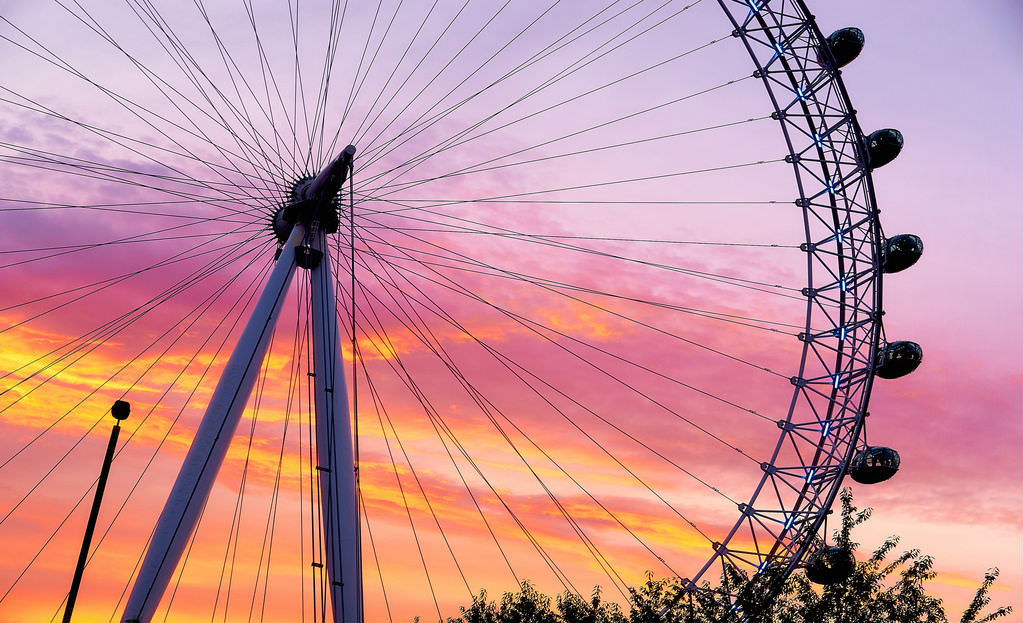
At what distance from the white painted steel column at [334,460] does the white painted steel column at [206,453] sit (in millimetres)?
1153

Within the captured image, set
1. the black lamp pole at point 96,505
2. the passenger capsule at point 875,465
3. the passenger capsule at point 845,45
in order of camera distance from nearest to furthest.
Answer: the black lamp pole at point 96,505
the passenger capsule at point 875,465
the passenger capsule at point 845,45

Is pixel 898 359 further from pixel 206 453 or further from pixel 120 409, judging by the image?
pixel 120 409

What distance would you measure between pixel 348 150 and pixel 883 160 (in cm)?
1731

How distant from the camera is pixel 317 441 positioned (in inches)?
952

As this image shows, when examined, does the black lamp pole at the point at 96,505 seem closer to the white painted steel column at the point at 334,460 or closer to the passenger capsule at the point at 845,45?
the white painted steel column at the point at 334,460

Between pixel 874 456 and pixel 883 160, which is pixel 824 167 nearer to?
pixel 883 160

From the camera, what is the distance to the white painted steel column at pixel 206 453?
69.8ft

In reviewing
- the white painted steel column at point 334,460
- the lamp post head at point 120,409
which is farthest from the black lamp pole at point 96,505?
the white painted steel column at point 334,460

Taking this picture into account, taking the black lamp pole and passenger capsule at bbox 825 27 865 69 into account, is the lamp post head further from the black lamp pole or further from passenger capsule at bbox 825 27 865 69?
passenger capsule at bbox 825 27 865 69

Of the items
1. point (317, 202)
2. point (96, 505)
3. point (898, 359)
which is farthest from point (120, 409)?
point (898, 359)

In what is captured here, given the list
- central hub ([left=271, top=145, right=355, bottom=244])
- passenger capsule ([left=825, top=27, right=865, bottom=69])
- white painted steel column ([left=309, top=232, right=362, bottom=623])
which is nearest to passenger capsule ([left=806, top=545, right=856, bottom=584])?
white painted steel column ([left=309, top=232, right=362, bottom=623])

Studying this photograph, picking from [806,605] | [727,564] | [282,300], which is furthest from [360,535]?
[806,605]

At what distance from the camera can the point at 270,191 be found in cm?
2761

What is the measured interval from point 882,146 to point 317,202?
18069mm
